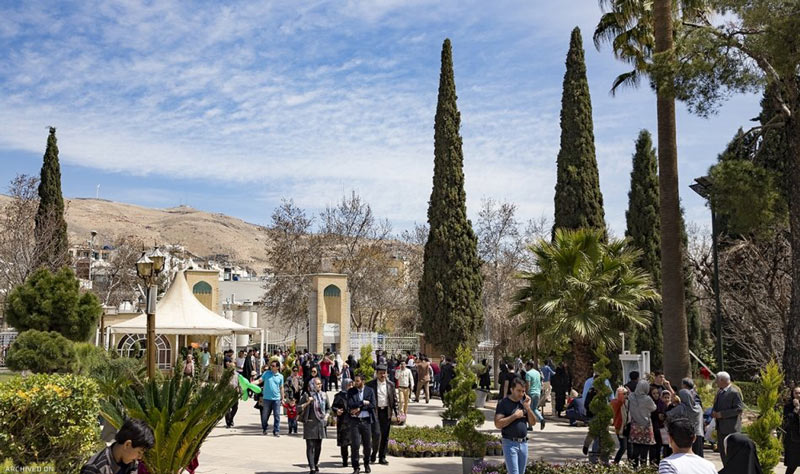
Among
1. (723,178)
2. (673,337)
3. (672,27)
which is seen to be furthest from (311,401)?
(672,27)

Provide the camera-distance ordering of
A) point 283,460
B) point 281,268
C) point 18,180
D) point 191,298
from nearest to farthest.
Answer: point 283,460
point 191,298
point 18,180
point 281,268

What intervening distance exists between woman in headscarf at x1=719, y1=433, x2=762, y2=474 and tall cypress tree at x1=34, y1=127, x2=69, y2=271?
36624 mm

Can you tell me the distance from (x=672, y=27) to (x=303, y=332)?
125 feet

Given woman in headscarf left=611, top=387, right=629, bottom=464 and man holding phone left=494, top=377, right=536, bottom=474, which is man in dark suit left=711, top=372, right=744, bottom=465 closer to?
woman in headscarf left=611, top=387, right=629, bottom=464

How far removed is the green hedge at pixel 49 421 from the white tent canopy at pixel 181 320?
17.5 m

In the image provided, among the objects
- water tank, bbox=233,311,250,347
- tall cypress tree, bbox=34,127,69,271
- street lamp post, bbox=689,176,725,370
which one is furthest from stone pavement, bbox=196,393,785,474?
tall cypress tree, bbox=34,127,69,271

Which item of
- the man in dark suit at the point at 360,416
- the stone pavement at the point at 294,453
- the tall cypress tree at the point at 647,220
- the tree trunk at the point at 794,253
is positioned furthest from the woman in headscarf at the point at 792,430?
the tall cypress tree at the point at 647,220

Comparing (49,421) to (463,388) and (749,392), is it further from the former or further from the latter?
(749,392)

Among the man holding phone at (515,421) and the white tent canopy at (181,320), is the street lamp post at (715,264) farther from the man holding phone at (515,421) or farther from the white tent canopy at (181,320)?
the white tent canopy at (181,320)

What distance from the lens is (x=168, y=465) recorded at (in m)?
7.71

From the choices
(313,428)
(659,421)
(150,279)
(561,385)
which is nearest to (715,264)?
(561,385)

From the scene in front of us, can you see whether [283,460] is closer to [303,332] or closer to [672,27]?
[672,27]

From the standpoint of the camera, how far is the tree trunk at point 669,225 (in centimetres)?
1578

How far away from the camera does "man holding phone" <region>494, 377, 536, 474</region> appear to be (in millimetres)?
9039
